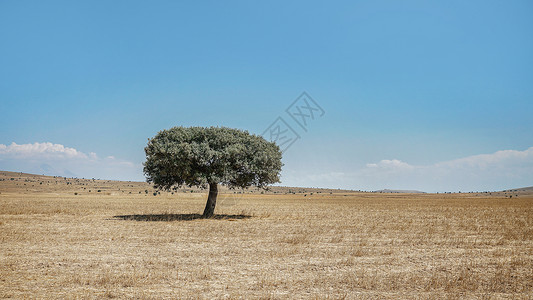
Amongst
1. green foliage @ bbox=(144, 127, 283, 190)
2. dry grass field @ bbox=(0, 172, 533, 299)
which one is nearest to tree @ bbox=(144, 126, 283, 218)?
green foliage @ bbox=(144, 127, 283, 190)

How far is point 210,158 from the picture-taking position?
100 feet

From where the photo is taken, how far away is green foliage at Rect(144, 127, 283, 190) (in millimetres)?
→ 30828

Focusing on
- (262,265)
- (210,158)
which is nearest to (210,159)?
(210,158)

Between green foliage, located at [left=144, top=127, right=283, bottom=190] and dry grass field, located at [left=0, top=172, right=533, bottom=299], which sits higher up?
green foliage, located at [left=144, top=127, right=283, bottom=190]

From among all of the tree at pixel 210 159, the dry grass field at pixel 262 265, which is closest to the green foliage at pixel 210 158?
the tree at pixel 210 159

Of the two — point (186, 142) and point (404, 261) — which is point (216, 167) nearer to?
point (186, 142)

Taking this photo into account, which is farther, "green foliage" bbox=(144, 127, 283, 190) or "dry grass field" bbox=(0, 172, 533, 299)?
"green foliage" bbox=(144, 127, 283, 190)

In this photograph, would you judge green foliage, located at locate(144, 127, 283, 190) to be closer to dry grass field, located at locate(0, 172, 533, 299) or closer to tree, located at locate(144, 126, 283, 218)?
tree, located at locate(144, 126, 283, 218)

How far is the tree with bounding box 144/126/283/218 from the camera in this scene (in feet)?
101

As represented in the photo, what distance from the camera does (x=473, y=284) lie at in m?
11.0

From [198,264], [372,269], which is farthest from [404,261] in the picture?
[198,264]

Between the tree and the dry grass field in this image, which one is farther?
the tree

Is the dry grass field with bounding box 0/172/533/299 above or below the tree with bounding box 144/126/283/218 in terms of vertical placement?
below

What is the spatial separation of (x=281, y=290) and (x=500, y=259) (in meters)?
10.2
